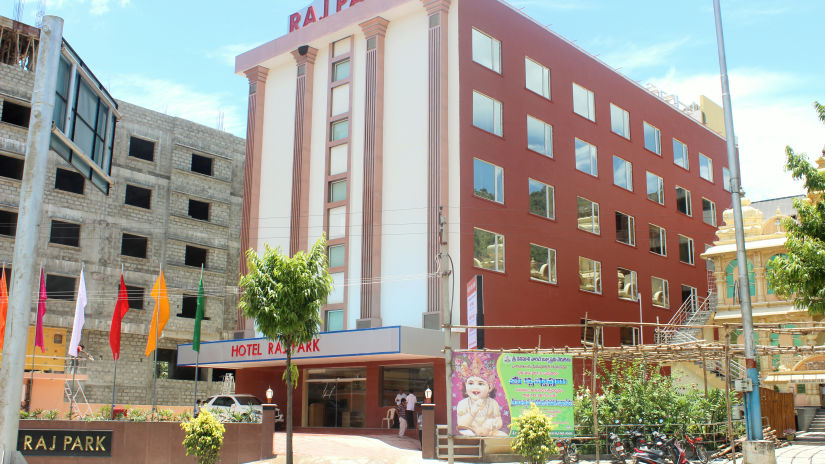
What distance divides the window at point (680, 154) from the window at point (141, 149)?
111ft

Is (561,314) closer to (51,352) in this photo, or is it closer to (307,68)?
(307,68)

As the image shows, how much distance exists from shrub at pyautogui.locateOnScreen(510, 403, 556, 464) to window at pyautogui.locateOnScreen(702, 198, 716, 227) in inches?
1465

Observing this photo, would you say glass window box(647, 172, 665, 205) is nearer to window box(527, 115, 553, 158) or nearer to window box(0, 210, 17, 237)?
window box(527, 115, 553, 158)

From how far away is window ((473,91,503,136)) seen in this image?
116 feet

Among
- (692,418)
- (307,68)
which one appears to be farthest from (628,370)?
(307,68)

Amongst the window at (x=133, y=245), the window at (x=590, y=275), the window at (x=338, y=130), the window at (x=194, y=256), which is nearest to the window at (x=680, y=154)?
the window at (x=590, y=275)

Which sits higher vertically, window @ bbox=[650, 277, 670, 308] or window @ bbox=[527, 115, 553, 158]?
window @ bbox=[527, 115, 553, 158]

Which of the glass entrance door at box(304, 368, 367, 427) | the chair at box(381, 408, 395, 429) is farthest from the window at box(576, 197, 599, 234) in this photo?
the chair at box(381, 408, 395, 429)

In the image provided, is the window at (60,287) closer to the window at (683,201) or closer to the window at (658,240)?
the window at (658,240)

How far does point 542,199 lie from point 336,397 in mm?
13661

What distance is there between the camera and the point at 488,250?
3444 centimetres

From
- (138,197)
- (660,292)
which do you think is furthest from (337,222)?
(660,292)

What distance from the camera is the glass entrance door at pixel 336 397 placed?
34.9 meters

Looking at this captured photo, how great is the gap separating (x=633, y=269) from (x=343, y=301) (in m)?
17.3
